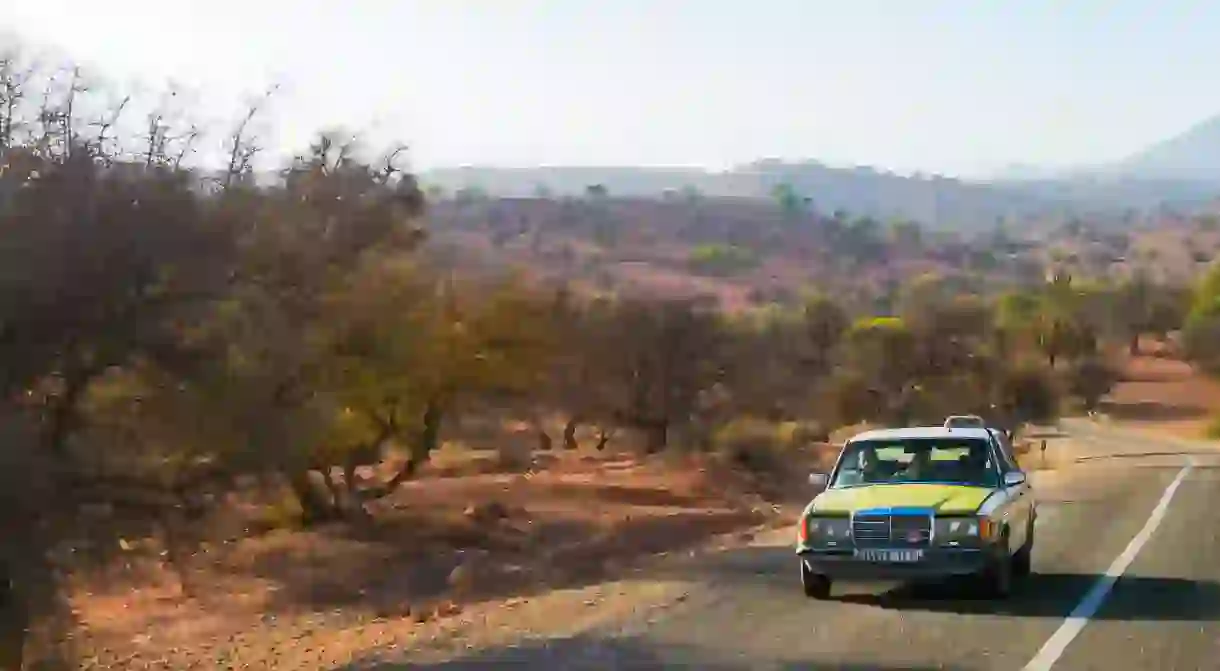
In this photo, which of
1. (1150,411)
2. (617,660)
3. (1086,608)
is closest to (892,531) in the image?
(1086,608)

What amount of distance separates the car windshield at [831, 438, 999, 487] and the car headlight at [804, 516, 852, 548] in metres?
1.03

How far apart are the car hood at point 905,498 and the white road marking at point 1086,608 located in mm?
1249


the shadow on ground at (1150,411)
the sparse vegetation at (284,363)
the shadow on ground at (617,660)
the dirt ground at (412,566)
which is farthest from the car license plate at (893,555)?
the shadow on ground at (1150,411)

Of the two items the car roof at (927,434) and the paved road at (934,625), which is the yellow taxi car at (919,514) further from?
the paved road at (934,625)

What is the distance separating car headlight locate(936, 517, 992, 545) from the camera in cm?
1352

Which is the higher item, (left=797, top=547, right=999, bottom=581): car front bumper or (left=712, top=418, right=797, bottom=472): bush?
(left=797, top=547, right=999, bottom=581): car front bumper

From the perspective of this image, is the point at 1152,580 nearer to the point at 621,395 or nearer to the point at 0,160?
the point at 0,160

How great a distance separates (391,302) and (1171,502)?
14.4m

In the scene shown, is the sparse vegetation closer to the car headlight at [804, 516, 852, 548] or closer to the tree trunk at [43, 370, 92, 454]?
the tree trunk at [43, 370, 92, 454]

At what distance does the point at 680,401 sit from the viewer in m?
56.3

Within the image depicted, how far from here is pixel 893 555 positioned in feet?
44.7

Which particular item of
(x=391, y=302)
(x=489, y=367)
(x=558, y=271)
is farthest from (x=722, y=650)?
(x=558, y=271)

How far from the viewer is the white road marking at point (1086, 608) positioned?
11.4 m

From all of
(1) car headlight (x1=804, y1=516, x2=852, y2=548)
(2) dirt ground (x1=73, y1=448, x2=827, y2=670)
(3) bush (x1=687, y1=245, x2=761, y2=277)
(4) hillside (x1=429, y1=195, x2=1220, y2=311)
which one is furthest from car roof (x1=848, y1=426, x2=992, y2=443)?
(3) bush (x1=687, y1=245, x2=761, y2=277)
